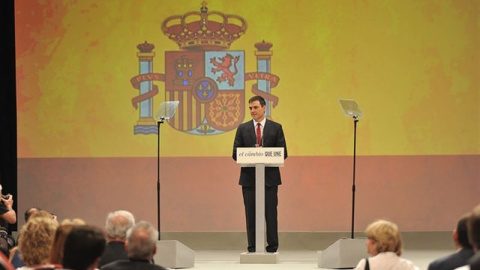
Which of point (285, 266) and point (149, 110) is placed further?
point (149, 110)

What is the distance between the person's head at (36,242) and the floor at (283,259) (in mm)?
3734

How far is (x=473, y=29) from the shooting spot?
399 inches

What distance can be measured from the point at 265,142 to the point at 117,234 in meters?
3.90

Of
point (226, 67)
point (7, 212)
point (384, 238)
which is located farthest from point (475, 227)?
point (226, 67)

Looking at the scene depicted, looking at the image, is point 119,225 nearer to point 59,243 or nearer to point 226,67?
point 59,243

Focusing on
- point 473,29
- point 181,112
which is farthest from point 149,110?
point 473,29

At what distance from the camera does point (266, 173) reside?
8.75 metres

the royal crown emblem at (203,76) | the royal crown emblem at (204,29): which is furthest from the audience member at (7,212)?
the royal crown emblem at (204,29)

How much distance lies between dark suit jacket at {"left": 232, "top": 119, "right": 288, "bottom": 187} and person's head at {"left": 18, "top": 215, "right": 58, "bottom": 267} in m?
4.32

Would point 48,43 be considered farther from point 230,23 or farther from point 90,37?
A: point 230,23

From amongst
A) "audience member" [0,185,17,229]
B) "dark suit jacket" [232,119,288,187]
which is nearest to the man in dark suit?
"dark suit jacket" [232,119,288,187]

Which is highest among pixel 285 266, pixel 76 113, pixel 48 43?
pixel 48 43

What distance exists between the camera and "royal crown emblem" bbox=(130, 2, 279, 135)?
33.5 feet

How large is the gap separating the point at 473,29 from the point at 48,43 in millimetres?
4858
